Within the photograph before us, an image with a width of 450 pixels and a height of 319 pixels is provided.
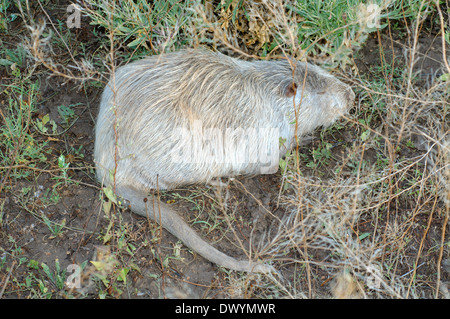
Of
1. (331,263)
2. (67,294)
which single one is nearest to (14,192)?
(67,294)

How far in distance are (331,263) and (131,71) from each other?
156cm

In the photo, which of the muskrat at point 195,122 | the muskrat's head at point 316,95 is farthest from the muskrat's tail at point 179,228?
the muskrat's head at point 316,95

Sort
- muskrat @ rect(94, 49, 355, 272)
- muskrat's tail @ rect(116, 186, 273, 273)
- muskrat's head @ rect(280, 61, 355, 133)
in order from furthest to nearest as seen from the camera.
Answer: muskrat's head @ rect(280, 61, 355, 133)
muskrat @ rect(94, 49, 355, 272)
muskrat's tail @ rect(116, 186, 273, 273)

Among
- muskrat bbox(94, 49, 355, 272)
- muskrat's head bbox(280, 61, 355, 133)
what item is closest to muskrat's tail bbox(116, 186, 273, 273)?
muskrat bbox(94, 49, 355, 272)

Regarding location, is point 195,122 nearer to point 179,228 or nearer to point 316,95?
point 179,228

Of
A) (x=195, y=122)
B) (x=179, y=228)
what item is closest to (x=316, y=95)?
(x=195, y=122)

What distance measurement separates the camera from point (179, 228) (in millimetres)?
2816

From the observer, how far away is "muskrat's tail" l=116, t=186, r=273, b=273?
8.86 ft

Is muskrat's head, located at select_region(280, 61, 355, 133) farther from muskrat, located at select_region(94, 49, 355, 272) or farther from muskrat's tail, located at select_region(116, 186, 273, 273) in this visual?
muskrat's tail, located at select_region(116, 186, 273, 273)

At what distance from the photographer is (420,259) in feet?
9.29

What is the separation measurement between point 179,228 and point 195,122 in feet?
1.98

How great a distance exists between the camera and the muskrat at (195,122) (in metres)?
2.87

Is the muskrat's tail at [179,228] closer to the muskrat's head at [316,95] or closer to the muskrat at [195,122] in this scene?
the muskrat at [195,122]
